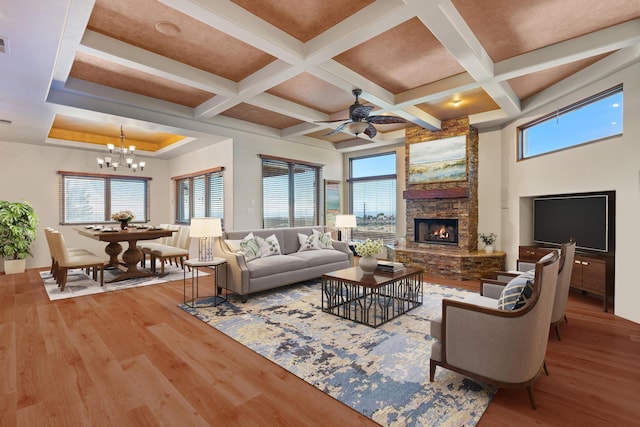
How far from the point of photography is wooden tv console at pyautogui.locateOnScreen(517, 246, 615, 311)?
3787 mm

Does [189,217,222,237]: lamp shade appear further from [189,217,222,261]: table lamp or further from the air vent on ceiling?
the air vent on ceiling

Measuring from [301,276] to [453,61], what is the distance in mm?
3625

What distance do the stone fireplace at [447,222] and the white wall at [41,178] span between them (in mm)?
7499

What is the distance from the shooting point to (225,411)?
194 cm

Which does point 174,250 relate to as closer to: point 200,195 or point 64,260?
point 64,260

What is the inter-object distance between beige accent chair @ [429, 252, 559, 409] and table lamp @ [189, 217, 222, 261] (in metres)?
3.01

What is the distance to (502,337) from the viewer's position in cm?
193

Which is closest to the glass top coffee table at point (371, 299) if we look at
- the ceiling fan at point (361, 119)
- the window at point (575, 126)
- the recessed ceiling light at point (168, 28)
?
the ceiling fan at point (361, 119)

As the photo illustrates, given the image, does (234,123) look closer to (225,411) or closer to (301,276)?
(301,276)

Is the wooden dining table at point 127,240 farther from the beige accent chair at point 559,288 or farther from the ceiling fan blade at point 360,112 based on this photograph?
the beige accent chair at point 559,288

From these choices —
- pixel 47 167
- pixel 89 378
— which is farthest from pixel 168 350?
pixel 47 167

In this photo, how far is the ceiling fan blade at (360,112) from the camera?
3982 mm

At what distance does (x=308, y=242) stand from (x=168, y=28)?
374cm

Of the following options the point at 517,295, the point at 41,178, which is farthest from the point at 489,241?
the point at 41,178
